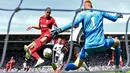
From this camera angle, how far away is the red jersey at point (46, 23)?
421cm

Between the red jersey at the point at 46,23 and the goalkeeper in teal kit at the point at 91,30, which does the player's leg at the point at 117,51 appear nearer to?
the goalkeeper in teal kit at the point at 91,30

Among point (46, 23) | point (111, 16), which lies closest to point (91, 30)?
point (111, 16)

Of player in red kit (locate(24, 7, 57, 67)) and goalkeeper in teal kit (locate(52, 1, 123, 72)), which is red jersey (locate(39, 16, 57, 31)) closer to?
player in red kit (locate(24, 7, 57, 67))

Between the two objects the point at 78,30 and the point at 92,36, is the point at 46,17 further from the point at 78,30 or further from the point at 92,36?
the point at 92,36

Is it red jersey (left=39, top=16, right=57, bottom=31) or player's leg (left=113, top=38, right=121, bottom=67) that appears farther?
red jersey (left=39, top=16, right=57, bottom=31)

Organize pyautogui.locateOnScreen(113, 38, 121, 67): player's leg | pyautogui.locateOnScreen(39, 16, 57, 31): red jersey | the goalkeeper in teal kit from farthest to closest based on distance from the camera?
pyautogui.locateOnScreen(39, 16, 57, 31): red jersey < pyautogui.locateOnScreen(113, 38, 121, 67): player's leg < the goalkeeper in teal kit

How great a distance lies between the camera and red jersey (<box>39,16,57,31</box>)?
4.21 meters

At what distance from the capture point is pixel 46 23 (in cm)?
425

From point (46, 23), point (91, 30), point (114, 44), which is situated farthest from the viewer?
point (46, 23)

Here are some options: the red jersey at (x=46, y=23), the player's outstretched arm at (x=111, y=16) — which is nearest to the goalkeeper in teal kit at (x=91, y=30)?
the player's outstretched arm at (x=111, y=16)

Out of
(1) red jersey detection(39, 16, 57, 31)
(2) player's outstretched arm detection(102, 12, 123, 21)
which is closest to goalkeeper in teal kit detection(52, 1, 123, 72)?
(2) player's outstretched arm detection(102, 12, 123, 21)

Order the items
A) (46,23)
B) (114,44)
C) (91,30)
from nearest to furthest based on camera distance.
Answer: (91,30)
(114,44)
(46,23)

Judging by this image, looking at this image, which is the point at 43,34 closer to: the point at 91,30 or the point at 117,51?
the point at 117,51

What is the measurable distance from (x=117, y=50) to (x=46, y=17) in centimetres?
123
